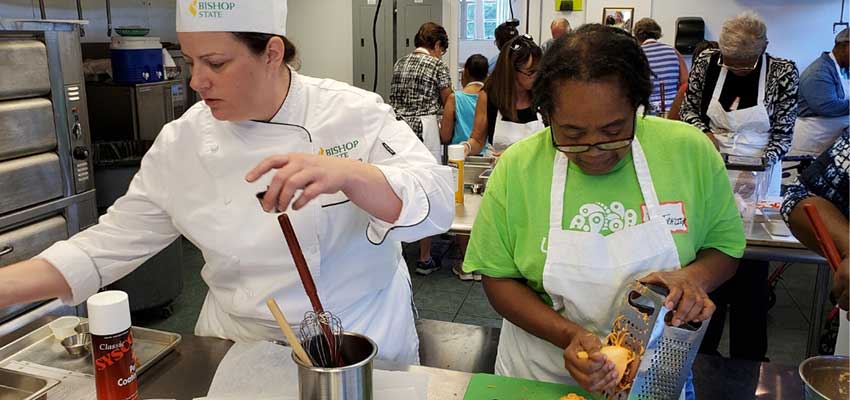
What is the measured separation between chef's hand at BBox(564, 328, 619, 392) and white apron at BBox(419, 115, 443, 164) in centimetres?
317

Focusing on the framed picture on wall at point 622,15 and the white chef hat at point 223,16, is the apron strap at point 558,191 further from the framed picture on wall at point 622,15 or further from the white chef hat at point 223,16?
the framed picture on wall at point 622,15

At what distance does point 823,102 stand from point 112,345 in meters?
6.37

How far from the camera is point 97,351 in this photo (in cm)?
115

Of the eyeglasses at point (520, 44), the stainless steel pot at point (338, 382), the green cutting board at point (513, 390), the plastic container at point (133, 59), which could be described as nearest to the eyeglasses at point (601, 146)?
the green cutting board at point (513, 390)

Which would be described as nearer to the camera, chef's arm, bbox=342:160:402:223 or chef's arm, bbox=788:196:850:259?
chef's arm, bbox=342:160:402:223

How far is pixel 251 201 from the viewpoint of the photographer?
1.46 metres

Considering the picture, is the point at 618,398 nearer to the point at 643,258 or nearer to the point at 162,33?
the point at 643,258

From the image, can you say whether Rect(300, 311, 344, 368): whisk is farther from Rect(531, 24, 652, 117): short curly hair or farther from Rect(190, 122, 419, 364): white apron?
Rect(531, 24, 652, 117): short curly hair

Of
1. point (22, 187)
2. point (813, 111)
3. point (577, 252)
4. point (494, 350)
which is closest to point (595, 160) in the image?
point (577, 252)

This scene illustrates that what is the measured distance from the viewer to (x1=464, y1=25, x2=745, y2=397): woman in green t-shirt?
1.39 m

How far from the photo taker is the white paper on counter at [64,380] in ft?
4.33

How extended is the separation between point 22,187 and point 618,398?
2856 mm

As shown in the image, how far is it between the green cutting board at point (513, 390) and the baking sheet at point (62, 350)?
0.69 meters

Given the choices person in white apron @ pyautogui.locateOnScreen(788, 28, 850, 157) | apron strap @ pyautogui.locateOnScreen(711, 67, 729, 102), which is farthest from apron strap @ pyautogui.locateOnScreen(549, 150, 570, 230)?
person in white apron @ pyautogui.locateOnScreen(788, 28, 850, 157)
